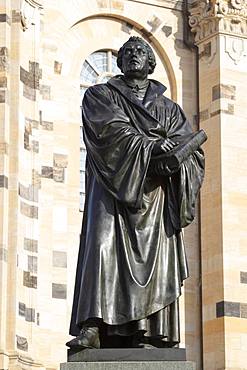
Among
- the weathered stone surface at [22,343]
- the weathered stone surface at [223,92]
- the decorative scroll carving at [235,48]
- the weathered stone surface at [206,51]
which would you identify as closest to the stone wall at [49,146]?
the weathered stone surface at [22,343]

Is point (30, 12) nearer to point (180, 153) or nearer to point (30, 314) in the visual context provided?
point (30, 314)

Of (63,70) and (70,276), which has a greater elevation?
(63,70)

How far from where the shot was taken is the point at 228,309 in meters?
24.5

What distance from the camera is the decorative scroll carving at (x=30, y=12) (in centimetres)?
2350

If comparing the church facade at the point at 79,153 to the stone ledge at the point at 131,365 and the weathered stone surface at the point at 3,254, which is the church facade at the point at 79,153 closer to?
the weathered stone surface at the point at 3,254

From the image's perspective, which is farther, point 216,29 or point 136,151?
point 216,29

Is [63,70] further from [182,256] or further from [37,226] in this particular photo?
[182,256]

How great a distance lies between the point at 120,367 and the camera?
32.3 feet

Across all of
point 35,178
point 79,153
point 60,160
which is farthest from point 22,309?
point 79,153

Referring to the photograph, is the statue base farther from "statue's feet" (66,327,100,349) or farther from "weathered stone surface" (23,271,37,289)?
"weathered stone surface" (23,271,37,289)

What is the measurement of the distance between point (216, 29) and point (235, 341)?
211 inches

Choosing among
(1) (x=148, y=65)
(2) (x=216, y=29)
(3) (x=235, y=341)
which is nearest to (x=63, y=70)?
(2) (x=216, y=29)

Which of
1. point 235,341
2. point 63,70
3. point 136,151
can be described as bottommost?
point 235,341

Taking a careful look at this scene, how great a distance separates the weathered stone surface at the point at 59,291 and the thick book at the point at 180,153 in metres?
13.3
